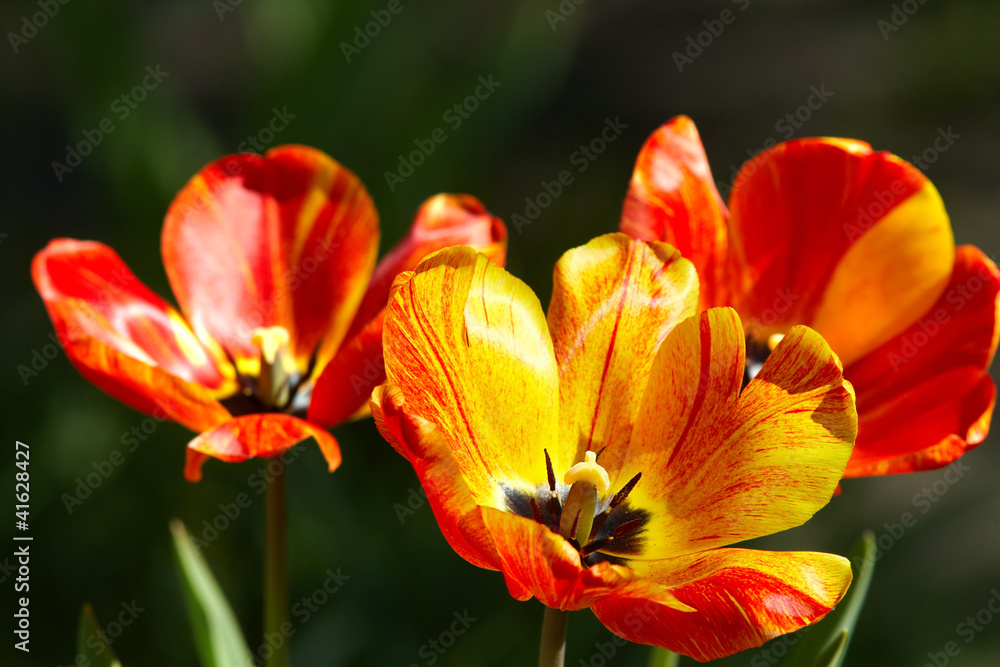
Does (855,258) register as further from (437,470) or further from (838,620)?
(437,470)

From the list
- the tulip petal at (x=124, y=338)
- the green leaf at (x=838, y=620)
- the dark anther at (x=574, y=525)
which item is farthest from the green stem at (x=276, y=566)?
the green leaf at (x=838, y=620)

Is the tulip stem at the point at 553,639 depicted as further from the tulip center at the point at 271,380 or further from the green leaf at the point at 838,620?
the tulip center at the point at 271,380

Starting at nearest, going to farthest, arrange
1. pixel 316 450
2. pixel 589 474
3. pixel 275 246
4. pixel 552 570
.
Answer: pixel 552 570 < pixel 589 474 < pixel 275 246 < pixel 316 450

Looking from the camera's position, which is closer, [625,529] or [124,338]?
[625,529]

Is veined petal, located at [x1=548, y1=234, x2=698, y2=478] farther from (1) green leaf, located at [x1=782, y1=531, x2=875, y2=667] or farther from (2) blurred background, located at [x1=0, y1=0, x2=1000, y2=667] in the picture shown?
(2) blurred background, located at [x1=0, y1=0, x2=1000, y2=667]

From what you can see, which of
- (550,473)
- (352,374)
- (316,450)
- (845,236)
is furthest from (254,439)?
(316,450)

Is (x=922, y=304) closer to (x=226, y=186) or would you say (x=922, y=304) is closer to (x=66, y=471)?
(x=226, y=186)

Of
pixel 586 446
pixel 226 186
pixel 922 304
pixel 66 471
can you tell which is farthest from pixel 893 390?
pixel 66 471
